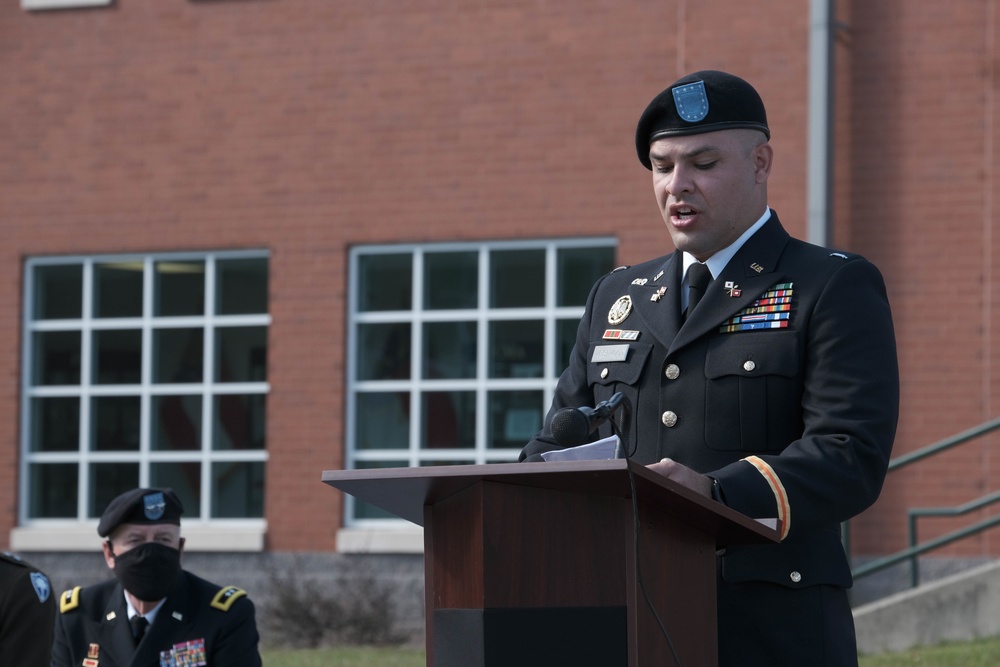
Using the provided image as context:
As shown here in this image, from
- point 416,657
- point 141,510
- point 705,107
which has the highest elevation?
point 705,107

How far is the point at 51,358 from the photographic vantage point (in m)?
13.3

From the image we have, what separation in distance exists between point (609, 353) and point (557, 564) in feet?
2.69

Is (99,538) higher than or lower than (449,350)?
lower

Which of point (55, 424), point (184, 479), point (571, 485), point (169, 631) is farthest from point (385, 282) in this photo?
point (571, 485)

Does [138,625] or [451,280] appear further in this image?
[451,280]

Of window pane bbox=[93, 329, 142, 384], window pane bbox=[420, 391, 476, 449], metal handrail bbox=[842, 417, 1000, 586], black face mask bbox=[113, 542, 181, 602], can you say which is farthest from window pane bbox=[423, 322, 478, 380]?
black face mask bbox=[113, 542, 181, 602]

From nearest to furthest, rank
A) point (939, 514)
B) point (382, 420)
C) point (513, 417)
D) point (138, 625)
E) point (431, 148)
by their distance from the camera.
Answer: point (138, 625), point (939, 514), point (513, 417), point (431, 148), point (382, 420)

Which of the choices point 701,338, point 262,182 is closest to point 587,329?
point 701,338

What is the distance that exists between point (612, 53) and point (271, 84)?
2.80 metres

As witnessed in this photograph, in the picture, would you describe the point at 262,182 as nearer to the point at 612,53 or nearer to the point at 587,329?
the point at 612,53

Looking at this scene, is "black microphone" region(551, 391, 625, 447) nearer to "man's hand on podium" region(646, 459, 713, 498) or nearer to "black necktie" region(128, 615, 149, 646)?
"man's hand on podium" region(646, 459, 713, 498)

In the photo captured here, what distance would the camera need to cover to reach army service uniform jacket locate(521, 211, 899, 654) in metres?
2.92

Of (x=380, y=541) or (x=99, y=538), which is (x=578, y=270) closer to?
(x=380, y=541)

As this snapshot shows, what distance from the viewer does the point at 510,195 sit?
12.1 m
